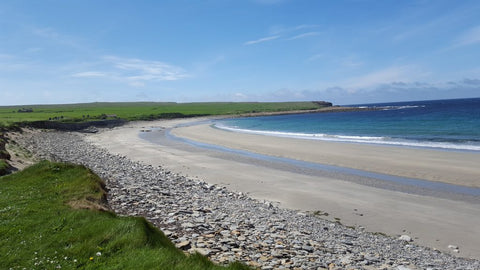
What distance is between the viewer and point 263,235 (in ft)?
31.4

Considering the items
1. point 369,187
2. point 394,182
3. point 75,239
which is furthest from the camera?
point 394,182

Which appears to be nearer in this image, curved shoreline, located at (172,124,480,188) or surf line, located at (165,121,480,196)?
surf line, located at (165,121,480,196)

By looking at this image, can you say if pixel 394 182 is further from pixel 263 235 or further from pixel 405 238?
pixel 263 235

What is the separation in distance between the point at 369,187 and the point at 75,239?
1566 centimetres

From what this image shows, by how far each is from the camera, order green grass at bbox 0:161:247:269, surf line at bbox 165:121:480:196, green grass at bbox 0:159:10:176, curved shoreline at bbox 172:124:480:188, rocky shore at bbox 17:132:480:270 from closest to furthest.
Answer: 1. green grass at bbox 0:161:247:269
2. rocky shore at bbox 17:132:480:270
3. green grass at bbox 0:159:10:176
4. surf line at bbox 165:121:480:196
5. curved shoreline at bbox 172:124:480:188

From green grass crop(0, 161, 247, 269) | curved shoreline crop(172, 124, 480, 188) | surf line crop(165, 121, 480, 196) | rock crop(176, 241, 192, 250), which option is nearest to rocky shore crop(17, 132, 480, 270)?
rock crop(176, 241, 192, 250)

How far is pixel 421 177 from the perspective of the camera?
20.4 m

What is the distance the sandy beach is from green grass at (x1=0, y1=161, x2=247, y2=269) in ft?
27.1

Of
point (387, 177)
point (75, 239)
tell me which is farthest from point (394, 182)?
point (75, 239)

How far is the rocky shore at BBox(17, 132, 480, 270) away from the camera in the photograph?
26.2 ft

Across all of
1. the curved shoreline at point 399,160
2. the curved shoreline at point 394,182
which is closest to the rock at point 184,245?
the curved shoreline at point 394,182

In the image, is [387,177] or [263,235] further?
[387,177]

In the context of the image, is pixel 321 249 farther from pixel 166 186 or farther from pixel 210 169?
pixel 210 169

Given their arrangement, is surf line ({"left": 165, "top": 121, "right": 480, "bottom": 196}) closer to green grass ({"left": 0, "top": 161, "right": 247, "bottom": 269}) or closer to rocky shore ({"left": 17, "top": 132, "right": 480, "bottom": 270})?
rocky shore ({"left": 17, "top": 132, "right": 480, "bottom": 270})
